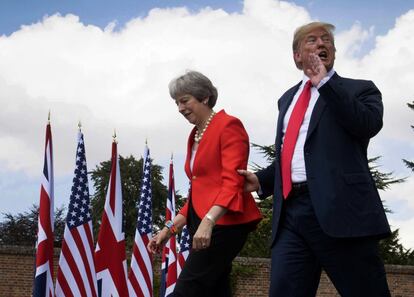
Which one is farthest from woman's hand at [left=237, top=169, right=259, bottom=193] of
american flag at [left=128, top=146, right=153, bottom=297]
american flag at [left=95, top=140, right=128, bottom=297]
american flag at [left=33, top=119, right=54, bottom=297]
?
american flag at [left=128, top=146, right=153, bottom=297]

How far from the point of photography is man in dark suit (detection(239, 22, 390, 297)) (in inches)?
108

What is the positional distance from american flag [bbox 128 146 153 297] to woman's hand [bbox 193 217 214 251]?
8.26m

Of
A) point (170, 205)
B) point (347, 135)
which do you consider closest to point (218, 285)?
point (347, 135)

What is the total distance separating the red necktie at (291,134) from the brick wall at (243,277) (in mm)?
12725

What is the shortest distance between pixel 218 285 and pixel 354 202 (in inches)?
36.9

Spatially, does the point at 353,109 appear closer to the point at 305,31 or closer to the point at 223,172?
the point at 305,31

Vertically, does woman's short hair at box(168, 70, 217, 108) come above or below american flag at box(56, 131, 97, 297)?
above

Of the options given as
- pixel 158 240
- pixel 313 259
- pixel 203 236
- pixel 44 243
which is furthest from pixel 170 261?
pixel 313 259

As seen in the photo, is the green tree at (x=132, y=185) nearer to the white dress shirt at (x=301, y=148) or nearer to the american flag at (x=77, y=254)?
the american flag at (x=77, y=254)

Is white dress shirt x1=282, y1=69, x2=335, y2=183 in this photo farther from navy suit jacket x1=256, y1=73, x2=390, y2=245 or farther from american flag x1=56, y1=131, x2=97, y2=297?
american flag x1=56, y1=131, x2=97, y2=297

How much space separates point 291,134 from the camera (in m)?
2.99

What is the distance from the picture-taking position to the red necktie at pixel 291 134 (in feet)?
9.57

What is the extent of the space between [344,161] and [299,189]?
219 millimetres

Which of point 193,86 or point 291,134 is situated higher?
point 193,86
